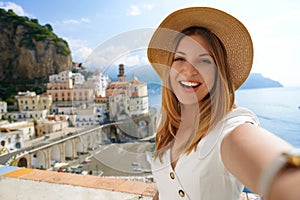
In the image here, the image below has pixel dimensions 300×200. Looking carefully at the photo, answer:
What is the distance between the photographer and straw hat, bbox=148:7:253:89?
0.56 metres

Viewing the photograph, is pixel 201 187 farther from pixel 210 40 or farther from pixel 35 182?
pixel 35 182

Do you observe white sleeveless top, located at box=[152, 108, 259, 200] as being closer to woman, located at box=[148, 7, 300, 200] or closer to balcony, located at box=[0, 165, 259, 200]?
woman, located at box=[148, 7, 300, 200]

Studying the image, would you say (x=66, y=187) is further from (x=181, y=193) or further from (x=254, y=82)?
(x=254, y=82)

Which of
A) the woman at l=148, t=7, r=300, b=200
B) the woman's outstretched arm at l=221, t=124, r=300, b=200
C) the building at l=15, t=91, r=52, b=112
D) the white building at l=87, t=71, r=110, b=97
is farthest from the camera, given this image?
the building at l=15, t=91, r=52, b=112

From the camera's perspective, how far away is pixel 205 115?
1.85 feet

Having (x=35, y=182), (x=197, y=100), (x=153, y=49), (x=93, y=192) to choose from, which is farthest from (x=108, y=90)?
(x=35, y=182)

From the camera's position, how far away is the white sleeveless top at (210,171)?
1.38 feet

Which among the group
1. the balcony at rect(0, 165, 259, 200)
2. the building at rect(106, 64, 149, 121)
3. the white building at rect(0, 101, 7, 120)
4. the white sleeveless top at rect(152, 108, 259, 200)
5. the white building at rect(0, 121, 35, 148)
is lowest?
the white building at rect(0, 121, 35, 148)

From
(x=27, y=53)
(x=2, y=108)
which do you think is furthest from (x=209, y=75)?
(x=27, y=53)

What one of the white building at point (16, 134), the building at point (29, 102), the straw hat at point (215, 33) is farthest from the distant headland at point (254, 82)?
the building at point (29, 102)

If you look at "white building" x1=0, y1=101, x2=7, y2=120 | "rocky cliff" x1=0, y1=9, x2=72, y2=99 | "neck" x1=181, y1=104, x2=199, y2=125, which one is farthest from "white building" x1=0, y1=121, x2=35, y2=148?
"neck" x1=181, y1=104, x2=199, y2=125

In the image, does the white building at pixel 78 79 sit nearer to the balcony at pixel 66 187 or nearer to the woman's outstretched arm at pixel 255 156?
the woman's outstretched arm at pixel 255 156

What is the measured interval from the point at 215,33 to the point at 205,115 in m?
0.22

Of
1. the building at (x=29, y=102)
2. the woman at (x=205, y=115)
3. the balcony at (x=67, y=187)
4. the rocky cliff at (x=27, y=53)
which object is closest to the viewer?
the woman at (x=205, y=115)
